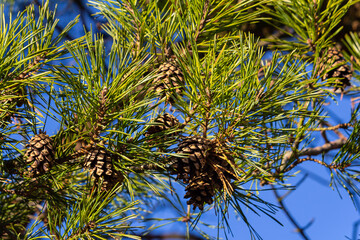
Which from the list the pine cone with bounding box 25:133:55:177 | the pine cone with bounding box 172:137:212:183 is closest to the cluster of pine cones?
the pine cone with bounding box 172:137:212:183

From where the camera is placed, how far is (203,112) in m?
0.62

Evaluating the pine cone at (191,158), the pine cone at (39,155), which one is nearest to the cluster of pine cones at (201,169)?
the pine cone at (191,158)

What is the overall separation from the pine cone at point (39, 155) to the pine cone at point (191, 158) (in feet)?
0.62

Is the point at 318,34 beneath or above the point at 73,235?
above

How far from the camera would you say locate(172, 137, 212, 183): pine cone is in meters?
0.57

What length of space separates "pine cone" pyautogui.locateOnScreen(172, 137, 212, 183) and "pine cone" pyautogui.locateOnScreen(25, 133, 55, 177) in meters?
0.19

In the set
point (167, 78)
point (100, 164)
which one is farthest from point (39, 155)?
point (167, 78)

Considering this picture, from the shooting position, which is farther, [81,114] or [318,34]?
[318,34]

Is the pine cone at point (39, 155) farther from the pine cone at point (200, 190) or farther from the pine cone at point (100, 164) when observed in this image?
the pine cone at point (200, 190)

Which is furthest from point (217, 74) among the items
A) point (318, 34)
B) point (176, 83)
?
point (318, 34)

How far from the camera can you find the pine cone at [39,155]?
0.61m

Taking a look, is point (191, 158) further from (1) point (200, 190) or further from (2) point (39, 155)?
(2) point (39, 155)

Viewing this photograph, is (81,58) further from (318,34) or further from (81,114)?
(318,34)

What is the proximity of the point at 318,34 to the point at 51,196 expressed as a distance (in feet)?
1.95
